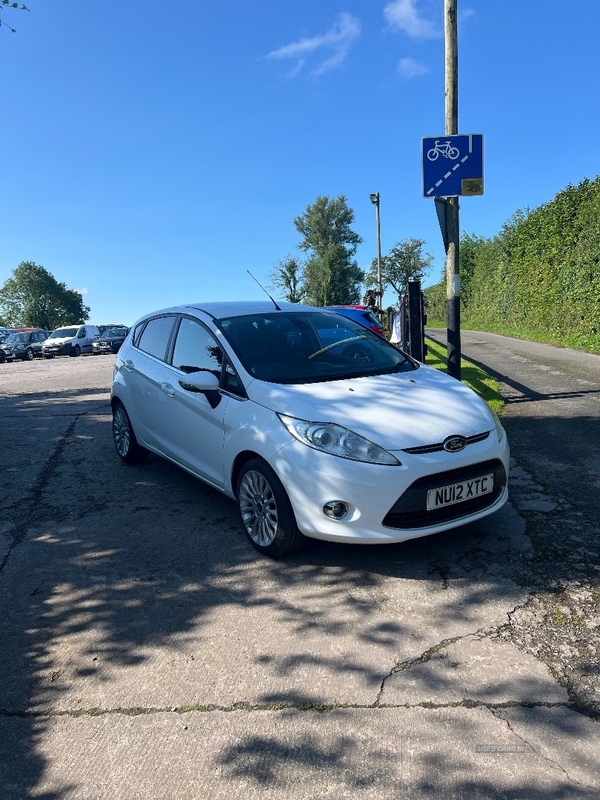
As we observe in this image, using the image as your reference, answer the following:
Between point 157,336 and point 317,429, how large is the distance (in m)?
2.69

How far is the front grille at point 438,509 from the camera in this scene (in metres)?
3.67

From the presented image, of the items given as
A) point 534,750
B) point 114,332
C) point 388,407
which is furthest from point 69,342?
point 534,750

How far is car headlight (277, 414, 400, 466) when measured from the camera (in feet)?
12.1

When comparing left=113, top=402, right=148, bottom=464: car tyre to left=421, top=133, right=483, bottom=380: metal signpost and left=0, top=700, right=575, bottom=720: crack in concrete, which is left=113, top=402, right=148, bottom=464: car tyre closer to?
left=0, top=700, right=575, bottom=720: crack in concrete

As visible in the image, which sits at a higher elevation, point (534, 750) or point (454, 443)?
point (454, 443)

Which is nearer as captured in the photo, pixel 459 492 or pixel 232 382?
pixel 459 492

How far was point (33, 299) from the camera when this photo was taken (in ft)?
309

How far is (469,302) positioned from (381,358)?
112 feet

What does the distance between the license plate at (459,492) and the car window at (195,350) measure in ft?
6.09

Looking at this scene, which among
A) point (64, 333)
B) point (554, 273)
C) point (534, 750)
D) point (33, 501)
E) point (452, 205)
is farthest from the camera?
point (64, 333)

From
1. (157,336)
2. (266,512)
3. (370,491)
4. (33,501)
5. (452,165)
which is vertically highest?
(452,165)

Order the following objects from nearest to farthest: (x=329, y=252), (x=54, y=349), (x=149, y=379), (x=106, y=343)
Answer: (x=149, y=379) → (x=54, y=349) → (x=106, y=343) → (x=329, y=252)

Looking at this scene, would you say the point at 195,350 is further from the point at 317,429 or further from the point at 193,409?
the point at 317,429

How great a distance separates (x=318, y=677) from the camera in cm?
290
